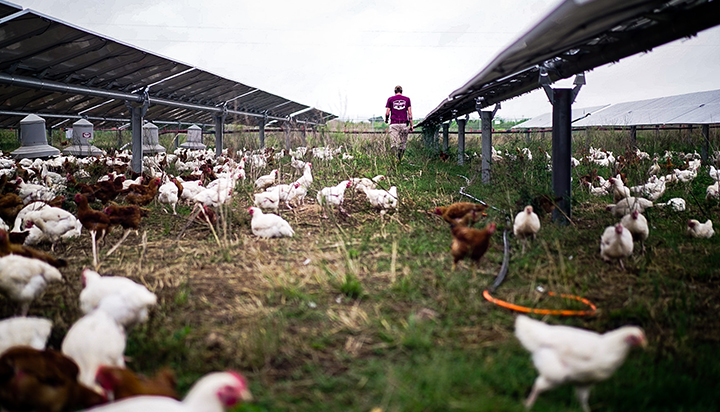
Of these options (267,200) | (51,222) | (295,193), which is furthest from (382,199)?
(51,222)

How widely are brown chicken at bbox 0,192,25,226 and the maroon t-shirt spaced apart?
307 inches

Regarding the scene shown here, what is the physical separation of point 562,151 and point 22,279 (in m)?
5.53

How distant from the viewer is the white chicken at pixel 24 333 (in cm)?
251

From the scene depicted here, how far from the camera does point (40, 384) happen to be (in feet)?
6.73

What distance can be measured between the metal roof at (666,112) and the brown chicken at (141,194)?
841cm

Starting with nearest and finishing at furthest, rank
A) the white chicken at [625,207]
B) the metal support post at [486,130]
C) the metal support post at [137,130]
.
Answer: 1. the white chicken at [625,207]
2. the metal support post at [486,130]
3. the metal support post at [137,130]

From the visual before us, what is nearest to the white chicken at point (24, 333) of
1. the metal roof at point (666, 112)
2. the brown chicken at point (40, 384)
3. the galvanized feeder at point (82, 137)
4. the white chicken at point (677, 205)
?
the brown chicken at point (40, 384)

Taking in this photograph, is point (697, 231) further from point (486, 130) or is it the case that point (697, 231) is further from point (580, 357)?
point (486, 130)

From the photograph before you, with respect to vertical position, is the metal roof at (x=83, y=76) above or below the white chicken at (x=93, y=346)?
above

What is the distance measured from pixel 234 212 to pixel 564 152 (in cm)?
435

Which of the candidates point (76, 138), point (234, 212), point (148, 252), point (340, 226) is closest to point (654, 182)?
point (340, 226)

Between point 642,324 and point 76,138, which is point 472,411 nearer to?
point 642,324

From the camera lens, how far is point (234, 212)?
21.1 feet

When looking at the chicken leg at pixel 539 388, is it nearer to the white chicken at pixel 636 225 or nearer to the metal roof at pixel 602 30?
the metal roof at pixel 602 30
